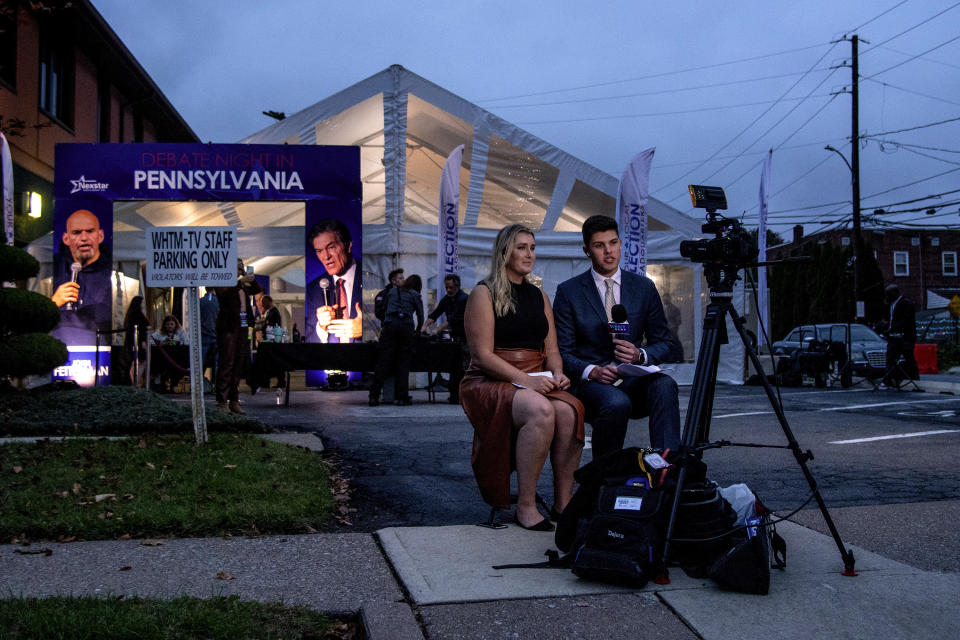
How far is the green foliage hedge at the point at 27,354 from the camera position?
9398mm

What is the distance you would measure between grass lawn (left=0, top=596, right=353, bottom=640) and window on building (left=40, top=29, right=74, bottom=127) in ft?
59.6

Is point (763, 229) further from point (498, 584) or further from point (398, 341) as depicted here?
point (498, 584)

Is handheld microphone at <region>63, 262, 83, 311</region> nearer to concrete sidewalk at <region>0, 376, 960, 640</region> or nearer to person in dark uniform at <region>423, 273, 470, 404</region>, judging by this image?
person in dark uniform at <region>423, 273, 470, 404</region>

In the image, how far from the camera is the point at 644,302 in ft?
15.5

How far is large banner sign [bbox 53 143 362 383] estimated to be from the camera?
1516 cm

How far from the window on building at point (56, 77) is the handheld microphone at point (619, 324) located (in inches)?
704

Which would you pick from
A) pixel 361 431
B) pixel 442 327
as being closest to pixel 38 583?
pixel 361 431

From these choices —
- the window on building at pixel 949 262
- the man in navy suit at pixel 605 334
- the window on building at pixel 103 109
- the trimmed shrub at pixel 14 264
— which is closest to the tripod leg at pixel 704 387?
the man in navy suit at pixel 605 334

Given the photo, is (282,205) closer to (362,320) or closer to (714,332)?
(362,320)

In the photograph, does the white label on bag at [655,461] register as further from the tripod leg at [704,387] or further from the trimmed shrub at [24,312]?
the trimmed shrub at [24,312]

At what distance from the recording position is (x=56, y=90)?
19.6 metres

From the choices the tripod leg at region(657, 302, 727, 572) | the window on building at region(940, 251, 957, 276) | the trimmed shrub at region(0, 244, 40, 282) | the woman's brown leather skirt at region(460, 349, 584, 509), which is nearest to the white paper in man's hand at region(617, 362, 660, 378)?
the woman's brown leather skirt at region(460, 349, 584, 509)

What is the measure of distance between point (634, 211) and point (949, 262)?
156 ft

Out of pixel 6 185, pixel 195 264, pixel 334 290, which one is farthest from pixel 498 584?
pixel 6 185
